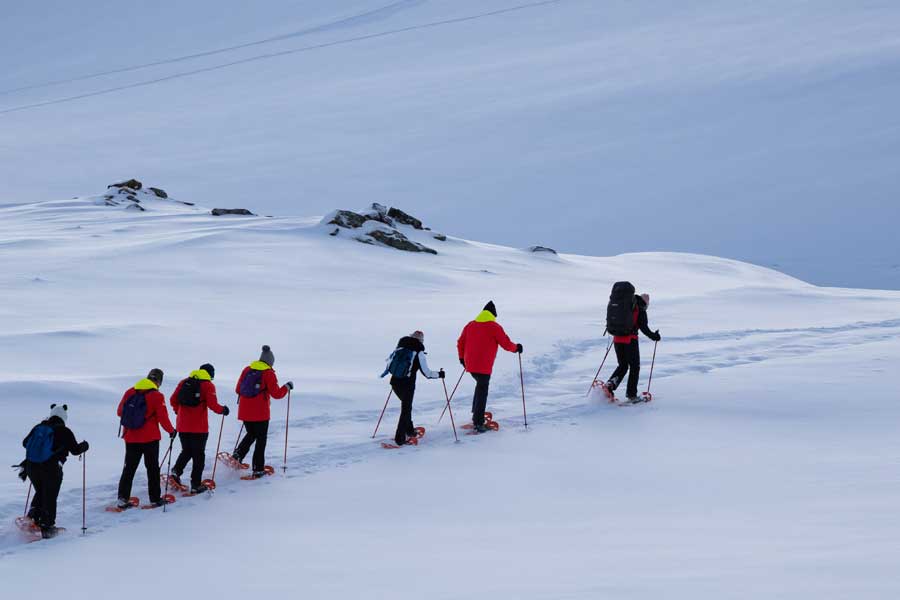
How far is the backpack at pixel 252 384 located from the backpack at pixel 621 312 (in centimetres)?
442

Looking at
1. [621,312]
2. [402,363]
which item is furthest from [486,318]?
[621,312]

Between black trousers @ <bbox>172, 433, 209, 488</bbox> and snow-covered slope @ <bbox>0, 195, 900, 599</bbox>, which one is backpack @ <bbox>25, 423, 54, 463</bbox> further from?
black trousers @ <bbox>172, 433, 209, 488</bbox>

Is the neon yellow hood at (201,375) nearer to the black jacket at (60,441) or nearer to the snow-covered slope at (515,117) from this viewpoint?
the black jacket at (60,441)

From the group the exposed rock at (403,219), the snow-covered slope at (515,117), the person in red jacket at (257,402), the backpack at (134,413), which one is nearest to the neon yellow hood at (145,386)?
the backpack at (134,413)

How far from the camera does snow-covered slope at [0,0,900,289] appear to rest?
263 ft

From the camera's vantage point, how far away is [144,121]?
122 metres

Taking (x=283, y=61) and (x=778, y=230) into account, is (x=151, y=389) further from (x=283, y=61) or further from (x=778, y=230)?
(x=283, y=61)

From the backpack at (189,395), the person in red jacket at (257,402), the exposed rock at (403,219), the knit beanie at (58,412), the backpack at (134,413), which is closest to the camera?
the knit beanie at (58,412)

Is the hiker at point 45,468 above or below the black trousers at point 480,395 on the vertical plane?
below

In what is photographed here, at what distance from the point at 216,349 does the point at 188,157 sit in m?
96.9

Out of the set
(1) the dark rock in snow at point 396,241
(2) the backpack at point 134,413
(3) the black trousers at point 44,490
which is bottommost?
(3) the black trousers at point 44,490

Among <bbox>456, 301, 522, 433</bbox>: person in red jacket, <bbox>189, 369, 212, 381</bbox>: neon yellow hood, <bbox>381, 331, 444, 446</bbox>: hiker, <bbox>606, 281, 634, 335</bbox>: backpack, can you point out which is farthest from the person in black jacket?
<bbox>606, 281, 634, 335</bbox>: backpack

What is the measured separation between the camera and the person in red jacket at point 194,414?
369 inches

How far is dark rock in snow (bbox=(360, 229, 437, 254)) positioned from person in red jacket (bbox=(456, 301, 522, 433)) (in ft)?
54.5
